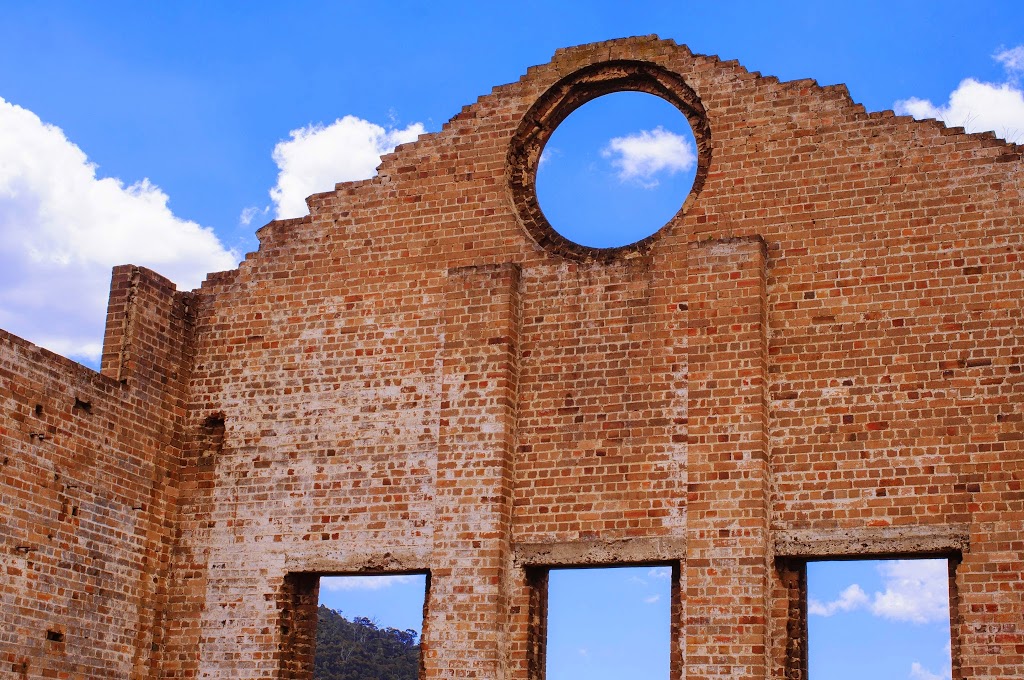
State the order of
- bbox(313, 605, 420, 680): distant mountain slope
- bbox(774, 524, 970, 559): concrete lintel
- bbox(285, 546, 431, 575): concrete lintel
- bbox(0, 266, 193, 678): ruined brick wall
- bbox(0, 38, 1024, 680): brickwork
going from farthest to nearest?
bbox(313, 605, 420, 680): distant mountain slope < bbox(285, 546, 431, 575): concrete lintel < bbox(0, 266, 193, 678): ruined brick wall < bbox(0, 38, 1024, 680): brickwork < bbox(774, 524, 970, 559): concrete lintel

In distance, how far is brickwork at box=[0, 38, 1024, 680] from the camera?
11969 mm

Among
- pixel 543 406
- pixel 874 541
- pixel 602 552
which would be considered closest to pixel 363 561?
pixel 543 406

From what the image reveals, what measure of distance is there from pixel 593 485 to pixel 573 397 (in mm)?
953

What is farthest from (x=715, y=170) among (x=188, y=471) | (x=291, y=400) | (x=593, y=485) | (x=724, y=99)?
(x=188, y=471)

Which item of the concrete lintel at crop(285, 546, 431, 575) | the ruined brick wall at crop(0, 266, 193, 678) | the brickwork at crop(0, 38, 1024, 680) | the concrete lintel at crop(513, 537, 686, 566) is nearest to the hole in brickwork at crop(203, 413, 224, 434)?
the brickwork at crop(0, 38, 1024, 680)

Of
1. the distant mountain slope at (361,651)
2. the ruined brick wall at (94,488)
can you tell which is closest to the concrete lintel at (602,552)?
the ruined brick wall at (94,488)

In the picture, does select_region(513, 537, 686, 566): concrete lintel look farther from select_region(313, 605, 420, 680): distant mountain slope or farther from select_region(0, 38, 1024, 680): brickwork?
select_region(313, 605, 420, 680): distant mountain slope

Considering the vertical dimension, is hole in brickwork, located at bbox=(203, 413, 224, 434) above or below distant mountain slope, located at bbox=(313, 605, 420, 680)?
above

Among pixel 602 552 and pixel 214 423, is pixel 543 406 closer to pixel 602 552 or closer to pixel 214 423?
pixel 602 552

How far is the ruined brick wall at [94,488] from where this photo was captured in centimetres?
1250

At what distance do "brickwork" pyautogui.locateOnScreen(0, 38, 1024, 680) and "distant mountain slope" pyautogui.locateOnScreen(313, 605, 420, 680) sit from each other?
1721 cm

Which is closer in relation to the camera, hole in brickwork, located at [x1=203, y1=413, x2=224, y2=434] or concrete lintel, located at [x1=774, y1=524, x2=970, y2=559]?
concrete lintel, located at [x1=774, y1=524, x2=970, y2=559]

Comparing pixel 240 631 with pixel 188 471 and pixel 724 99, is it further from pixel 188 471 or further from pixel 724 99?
pixel 724 99

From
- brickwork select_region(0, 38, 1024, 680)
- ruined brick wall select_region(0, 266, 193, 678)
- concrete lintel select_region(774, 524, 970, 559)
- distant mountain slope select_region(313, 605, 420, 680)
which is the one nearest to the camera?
concrete lintel select_region(774, 524, 970, 559)
